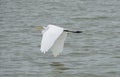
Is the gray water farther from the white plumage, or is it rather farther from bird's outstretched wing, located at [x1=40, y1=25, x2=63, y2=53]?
bird's outstretched wing, located at [x1=40, y1=25, x2=63, y2=53]

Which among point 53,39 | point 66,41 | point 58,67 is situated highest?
point 53,39

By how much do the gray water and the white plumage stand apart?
1.49 feet

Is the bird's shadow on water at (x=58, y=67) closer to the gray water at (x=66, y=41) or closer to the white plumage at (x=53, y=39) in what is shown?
the gray water at (x=66, y=41)

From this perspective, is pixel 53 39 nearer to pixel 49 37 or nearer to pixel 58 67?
pixel 49 37

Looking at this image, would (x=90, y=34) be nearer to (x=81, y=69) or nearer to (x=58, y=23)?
(x=58, y=23)

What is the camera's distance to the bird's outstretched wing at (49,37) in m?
7.22

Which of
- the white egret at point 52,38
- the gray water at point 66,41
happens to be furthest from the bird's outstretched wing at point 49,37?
the gray water at point 66,41

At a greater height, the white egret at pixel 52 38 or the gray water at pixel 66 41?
the white egret at pixel 52 38

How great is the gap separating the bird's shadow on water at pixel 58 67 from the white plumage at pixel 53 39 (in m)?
0.28

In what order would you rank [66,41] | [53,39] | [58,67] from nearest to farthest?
[53,39] → [58,67] → [66,41]

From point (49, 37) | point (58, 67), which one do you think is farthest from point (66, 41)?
point (49, 37)

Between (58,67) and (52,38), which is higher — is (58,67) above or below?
below

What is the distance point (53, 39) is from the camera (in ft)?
24.4

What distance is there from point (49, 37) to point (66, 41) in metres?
2.86
